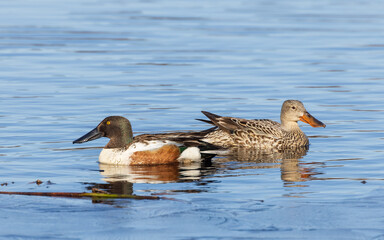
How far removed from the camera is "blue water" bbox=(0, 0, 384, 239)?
845 centimetres

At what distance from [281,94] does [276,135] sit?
4.24m

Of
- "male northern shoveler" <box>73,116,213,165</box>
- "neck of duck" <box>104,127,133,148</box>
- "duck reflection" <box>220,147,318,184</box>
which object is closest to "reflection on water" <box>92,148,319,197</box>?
"duck reflection" <box>220,147,318,184</box>

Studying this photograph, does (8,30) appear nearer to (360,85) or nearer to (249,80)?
(249,80)

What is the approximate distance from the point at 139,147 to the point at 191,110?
420 cm

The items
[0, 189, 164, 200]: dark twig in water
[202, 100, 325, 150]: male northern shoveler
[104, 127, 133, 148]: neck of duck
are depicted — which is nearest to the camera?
[0, 189, 164, 200]: dark twig in water

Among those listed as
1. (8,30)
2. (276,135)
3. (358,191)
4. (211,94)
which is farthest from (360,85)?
(8,30)

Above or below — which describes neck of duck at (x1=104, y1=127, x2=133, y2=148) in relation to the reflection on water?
above

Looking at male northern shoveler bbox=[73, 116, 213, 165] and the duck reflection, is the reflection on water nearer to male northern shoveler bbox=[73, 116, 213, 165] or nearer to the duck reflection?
the duck reflection

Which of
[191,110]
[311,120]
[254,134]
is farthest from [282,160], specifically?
[191,110]

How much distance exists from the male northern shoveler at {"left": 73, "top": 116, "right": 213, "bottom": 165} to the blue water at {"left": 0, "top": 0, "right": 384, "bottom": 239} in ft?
0.98

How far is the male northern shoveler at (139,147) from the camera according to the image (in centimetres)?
1207

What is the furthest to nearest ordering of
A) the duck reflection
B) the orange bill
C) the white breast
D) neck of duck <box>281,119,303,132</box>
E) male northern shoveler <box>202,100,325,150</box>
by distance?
neck of duck <box>281,119,303,132</box> < the orange bill < male northern shoveler <box>202,100,325,150</box> < the white breast < the duck reflection

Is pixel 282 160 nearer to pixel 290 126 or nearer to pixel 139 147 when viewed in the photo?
pixel 290 126

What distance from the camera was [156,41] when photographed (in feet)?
88.5
